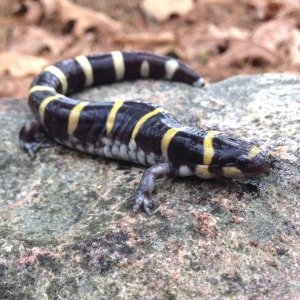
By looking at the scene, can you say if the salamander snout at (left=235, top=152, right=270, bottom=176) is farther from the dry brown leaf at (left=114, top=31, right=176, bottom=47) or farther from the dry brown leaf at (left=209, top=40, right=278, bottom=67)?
the dry brown leaf at (left=114, top=31, right=176, bottom=47)

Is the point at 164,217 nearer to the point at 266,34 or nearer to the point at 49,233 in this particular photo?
the point at 49,233

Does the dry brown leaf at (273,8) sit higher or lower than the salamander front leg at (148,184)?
higher

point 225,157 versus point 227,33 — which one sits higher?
point 225,157

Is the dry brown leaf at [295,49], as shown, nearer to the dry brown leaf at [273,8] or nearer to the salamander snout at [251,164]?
the dry brown leaf at [273,8]

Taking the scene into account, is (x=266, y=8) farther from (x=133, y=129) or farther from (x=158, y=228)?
(x=158, y=228)

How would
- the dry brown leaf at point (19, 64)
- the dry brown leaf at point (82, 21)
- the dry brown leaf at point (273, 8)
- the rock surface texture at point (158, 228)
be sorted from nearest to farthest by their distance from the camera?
the rock surface texture at point (158, 228) < the dry brown leaf at point (19, 64) < the dry brown leaf at point (82, 21) < the dry brown leaf at point (273, 8)

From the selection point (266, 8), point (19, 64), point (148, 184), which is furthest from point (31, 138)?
point (266, 8)

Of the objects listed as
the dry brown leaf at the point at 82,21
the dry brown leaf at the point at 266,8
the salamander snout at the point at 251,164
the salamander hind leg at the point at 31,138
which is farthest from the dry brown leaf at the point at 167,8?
the salamander snout at the point at 251,164

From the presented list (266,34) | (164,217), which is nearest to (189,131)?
(164,217)
